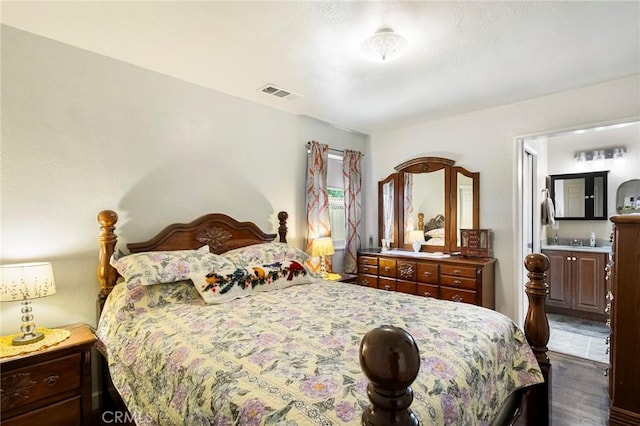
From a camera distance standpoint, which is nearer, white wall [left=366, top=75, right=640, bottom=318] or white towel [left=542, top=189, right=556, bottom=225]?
white wall [left=366, top=75, right=640, bottom=318]

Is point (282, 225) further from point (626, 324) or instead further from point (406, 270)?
point (626, 324)

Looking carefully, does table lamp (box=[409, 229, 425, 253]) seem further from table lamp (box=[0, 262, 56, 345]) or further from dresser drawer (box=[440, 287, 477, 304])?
table lamp (box=[0, 262, 56, 345])

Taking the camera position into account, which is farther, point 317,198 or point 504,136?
point 317,198

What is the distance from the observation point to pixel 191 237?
2.71 m

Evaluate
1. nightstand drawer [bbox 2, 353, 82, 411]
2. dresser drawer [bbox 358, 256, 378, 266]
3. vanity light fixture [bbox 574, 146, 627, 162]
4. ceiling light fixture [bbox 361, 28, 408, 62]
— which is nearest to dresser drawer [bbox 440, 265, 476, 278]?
dresser drawer [bbox 358, 256, 378, 266]

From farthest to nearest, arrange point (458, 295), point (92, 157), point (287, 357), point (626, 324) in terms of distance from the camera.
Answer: point (458, 295) → point (92, 157) → point (626, 324) → point (287, 357)

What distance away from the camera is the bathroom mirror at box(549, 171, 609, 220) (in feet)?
13.9

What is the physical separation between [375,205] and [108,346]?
11.5 feet

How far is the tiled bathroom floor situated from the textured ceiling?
8.35ft

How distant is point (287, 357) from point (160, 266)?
1.27 meters

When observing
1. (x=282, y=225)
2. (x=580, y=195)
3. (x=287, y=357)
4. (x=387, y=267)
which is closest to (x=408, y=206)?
(x=387, y=267)

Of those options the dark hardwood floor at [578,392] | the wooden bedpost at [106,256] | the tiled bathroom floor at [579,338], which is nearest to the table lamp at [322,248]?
the wooden bedpost at [106,256]

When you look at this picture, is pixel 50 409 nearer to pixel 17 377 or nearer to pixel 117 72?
pixel 17 377

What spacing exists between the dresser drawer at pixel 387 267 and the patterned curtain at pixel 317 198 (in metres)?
0.65
